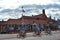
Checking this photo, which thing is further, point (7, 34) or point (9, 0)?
point (9, 0)

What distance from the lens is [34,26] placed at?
2.87 metres

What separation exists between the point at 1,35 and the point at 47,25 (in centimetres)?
88

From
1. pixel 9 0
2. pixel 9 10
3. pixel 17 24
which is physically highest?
pixel 9 0

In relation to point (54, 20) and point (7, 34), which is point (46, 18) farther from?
point (7, 34)

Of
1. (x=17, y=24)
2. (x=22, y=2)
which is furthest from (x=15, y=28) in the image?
(x=22, y=2)

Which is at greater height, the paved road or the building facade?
the building facade

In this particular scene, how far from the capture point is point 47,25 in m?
2.89

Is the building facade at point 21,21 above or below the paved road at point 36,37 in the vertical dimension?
above

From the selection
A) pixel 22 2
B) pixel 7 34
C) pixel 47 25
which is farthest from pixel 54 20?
pixel 7 34

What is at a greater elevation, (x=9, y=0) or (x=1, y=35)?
(x=9, y=0)

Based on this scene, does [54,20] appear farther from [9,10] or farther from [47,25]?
[9,10]

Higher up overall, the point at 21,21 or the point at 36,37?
the point at 21,21

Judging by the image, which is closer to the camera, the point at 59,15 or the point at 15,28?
the point at 15,28

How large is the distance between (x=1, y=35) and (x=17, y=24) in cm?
35
